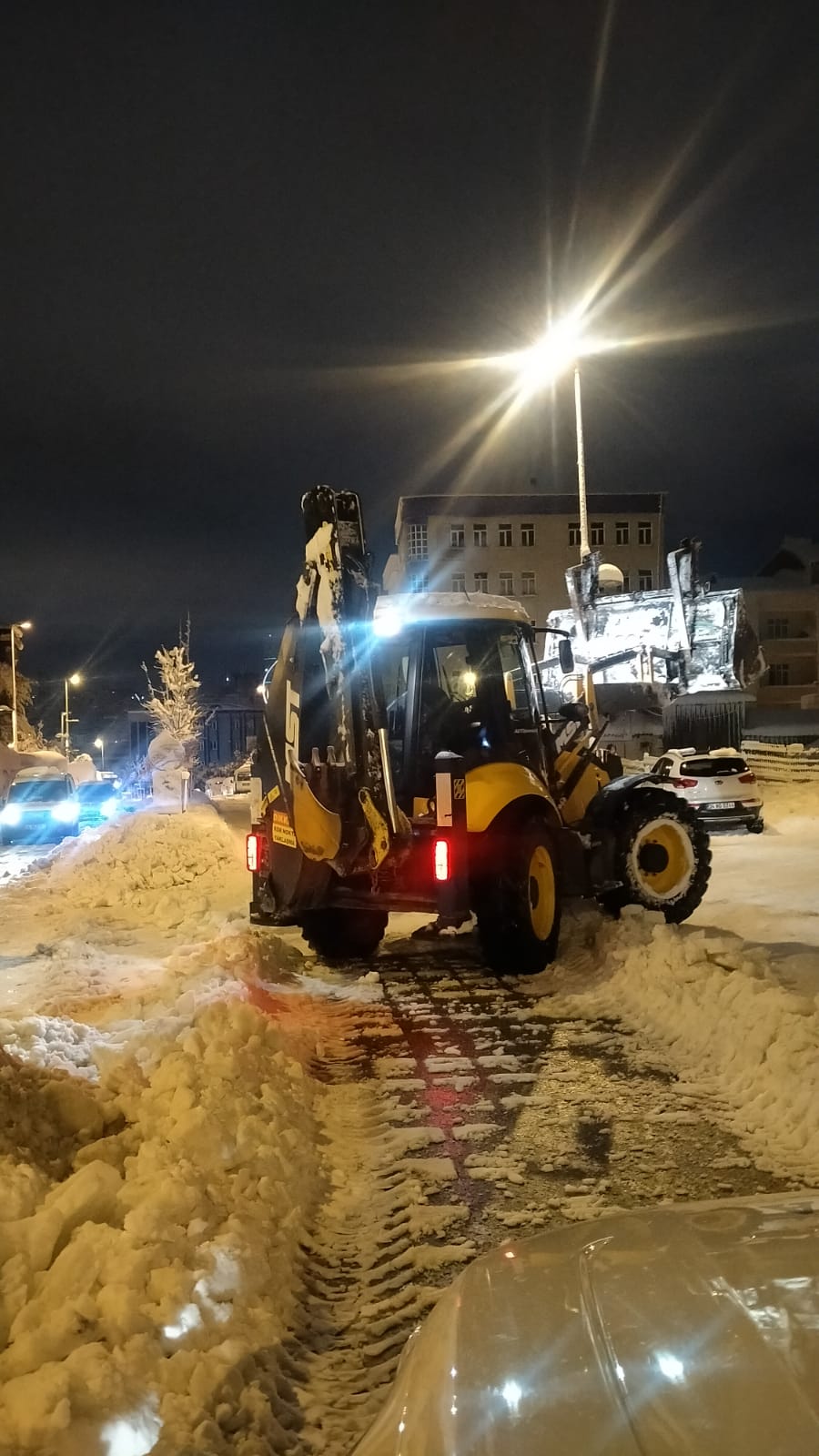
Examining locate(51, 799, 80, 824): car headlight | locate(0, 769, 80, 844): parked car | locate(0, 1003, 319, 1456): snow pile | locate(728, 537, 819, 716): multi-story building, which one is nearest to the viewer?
locate(0, 1003, 319, 1456): snow pile

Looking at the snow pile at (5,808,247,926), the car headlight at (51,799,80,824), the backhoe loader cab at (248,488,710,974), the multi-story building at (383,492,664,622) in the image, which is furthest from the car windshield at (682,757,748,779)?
the multi-story building at (383,492,664,622)

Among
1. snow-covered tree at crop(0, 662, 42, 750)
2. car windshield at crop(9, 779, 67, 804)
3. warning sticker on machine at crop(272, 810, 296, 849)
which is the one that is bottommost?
warning sticker on machine at crop(272, 810, 296, 849)

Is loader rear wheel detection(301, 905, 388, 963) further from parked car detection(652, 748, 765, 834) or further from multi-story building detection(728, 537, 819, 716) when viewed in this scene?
multi-story building detection(728, 537, 819, 716)

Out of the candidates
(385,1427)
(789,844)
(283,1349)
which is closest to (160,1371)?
(283,1349)

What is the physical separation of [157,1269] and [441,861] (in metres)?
4.82

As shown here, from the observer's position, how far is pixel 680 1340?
1.92m

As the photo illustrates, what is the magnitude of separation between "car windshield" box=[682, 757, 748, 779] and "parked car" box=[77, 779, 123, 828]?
21095 millimetres

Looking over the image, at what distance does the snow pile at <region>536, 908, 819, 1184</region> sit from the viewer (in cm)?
514

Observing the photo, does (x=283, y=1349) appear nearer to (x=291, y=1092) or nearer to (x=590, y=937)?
(x=291, y=1092)

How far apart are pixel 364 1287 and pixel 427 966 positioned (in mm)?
5409

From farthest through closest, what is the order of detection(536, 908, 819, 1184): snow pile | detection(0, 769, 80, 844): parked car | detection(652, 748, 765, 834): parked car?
detection(0, 769, 80, 844): parked car, detection(652, 748, 765, 834): parked car, detection(536, 908, 819, 1184): snow pile

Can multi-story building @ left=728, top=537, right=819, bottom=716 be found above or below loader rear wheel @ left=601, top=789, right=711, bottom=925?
above

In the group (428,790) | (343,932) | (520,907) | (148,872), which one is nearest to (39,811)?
(148,872)

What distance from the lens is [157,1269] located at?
3.29 m
